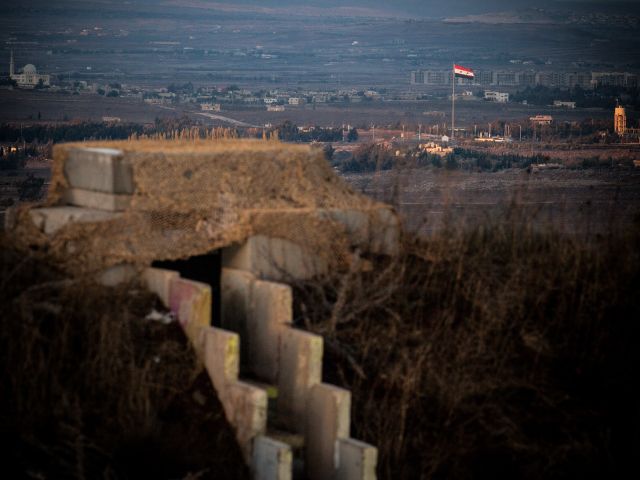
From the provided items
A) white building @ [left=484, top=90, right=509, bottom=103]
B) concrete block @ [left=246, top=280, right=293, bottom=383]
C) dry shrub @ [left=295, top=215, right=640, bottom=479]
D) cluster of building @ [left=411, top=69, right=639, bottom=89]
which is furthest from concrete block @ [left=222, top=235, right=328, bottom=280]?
cluster of building @ [left=411, top=69, right=639, bottom=89]

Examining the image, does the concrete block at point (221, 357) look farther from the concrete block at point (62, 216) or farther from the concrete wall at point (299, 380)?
the concrete block at point (62, 216)

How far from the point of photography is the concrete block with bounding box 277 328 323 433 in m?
10.2

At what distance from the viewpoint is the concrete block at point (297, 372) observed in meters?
10.2

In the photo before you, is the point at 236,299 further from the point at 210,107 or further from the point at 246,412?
the point at 210,107

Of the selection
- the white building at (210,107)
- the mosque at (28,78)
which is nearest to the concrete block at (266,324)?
the white building at (210,107)

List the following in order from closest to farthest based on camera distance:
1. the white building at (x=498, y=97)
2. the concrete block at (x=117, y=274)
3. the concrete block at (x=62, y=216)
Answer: the concrete block at (x=117, y=274) → the concrete block at (x=62, y=216) → the white building at (x=498, y=97)

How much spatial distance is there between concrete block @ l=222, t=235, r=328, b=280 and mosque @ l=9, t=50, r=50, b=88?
100254 mm

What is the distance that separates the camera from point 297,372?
10.3 meters

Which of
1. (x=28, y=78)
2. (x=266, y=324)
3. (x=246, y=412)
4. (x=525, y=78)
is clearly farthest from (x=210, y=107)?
(x=246, y=412)

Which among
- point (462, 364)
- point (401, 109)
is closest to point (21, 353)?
point (462, 364)

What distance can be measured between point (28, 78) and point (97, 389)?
105 m

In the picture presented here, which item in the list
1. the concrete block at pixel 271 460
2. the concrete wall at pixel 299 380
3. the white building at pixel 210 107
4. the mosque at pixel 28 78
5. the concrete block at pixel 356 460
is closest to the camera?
the concrete block at pixel 271 460

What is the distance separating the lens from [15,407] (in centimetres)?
967

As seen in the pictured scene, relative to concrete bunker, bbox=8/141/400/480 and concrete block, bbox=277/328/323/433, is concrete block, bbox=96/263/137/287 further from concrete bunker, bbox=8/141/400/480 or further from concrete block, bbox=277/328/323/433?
concrete block, bbox=277/328/323/433
